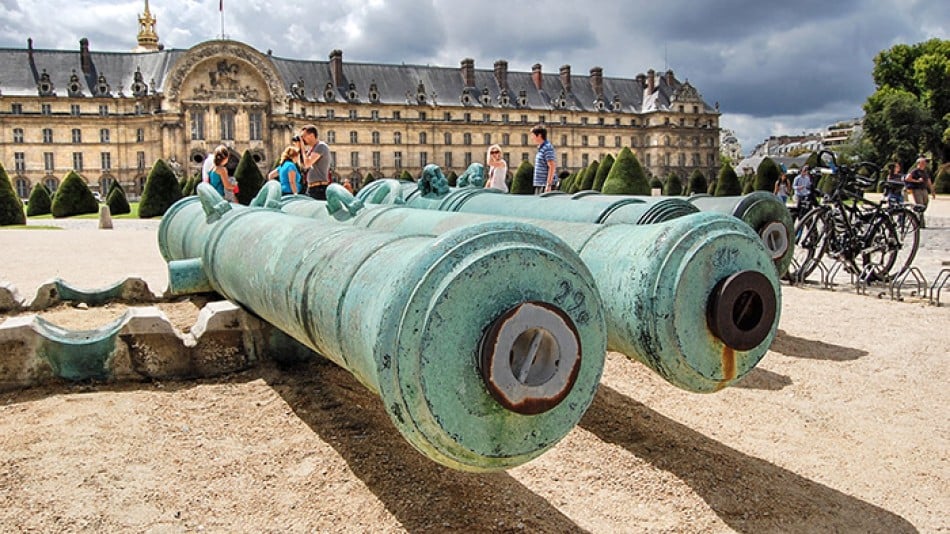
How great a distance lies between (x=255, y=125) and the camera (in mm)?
54406

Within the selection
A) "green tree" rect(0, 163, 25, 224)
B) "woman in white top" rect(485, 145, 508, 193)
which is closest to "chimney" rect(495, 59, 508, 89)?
"green tree" rect(0, 163, 25, 224)

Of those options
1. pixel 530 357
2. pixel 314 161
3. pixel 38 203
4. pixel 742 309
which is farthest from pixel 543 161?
pixel 38 203

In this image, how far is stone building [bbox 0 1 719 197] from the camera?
52.8 metres

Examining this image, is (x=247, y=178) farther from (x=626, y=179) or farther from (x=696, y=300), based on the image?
(x=696, y=300)

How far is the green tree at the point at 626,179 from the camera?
2834 centimetres

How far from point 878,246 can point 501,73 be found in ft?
192

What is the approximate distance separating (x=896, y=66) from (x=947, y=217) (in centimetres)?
3688

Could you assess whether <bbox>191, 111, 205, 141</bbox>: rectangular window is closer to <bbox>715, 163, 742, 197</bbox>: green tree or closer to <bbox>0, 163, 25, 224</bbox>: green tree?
<bbox>0, 163, 25, 224</bbox>: green tree

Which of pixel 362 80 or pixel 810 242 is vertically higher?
pixel 362 80

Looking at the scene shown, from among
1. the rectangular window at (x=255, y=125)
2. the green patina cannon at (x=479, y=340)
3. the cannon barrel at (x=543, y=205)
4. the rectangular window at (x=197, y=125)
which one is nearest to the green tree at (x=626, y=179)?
the cannon barrel at (x=543, y=205)

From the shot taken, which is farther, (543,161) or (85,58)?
(85,58)

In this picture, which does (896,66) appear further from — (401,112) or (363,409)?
(363,409)

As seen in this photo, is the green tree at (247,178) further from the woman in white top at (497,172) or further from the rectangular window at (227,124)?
the rectangular window at (227,124)

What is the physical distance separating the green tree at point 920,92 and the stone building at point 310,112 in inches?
767
